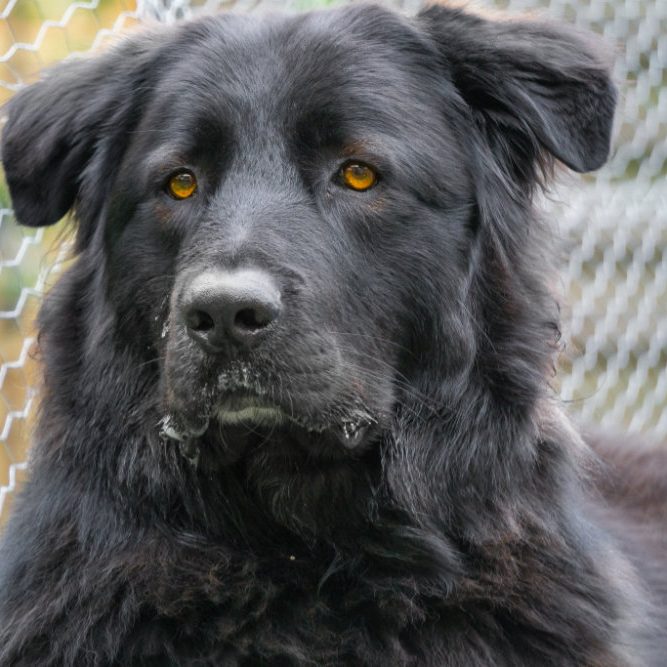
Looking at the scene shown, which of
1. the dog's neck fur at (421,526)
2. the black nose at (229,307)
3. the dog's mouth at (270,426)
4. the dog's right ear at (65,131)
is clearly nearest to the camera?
the black nose at (229,307)

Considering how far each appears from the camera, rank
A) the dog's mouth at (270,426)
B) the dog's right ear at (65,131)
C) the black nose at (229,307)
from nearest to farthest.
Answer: the black nose at (229,307)
the dog's mouth at (270,426)
the dog's right ear at (65,131)

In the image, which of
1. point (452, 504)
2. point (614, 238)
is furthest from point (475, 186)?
point (614, 238)

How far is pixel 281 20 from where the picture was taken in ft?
11.9

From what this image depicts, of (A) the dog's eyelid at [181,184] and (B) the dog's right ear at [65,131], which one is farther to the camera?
(B) the dog's right ear at [65,131]

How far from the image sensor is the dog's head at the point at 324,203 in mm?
3176

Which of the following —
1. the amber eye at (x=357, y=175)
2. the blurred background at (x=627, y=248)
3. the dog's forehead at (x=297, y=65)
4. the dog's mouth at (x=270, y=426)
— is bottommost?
the blurred background at (x=627, y=248)

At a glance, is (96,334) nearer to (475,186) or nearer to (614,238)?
(475,186)

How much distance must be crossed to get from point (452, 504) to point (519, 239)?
83 centimetres

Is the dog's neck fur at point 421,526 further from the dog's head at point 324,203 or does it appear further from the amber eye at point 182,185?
the amber eye at point 182,185

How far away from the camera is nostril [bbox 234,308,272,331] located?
2965 millimetres

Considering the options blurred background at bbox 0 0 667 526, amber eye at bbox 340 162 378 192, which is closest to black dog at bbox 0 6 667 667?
amber eye at bbox 340 162 378 192

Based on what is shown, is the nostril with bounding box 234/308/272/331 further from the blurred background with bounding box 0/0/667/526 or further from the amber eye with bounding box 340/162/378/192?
the blurred background with bounding box 0/0/667/526

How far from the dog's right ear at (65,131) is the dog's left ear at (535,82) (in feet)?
3.18

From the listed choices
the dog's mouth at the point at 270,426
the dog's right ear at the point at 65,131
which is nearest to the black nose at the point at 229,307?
the dog's mouth at the point at 270,426
